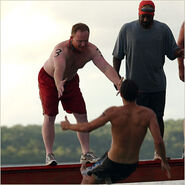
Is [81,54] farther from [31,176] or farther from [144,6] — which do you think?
[31,176]

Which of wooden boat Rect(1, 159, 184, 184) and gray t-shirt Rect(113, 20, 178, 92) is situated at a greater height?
gray t-shirt Rect(113, 20, 178, 92)

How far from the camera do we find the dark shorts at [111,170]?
22.7 feet

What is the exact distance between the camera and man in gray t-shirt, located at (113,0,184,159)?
8.41 meters

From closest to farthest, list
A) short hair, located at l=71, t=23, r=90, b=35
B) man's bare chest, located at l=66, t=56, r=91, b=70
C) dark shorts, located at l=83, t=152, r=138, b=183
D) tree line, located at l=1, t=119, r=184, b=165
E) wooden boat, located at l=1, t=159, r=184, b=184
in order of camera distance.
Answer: dark shorts, located at l=83, t=152, r=138, b=183 < short hair, located at l=71, t=23, r=90, b=35 < wooden boat, located at l=1, t=159, r=184, b=184 < man's bare chest, located at l=66, t=56, r=91, b=70 < tree line, located at l=1, t=119, r=184, b=165

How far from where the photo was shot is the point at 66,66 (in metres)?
8.35

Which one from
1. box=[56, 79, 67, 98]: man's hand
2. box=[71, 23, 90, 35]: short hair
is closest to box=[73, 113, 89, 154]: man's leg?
box=[56, 79, 67, 98]: man's hand

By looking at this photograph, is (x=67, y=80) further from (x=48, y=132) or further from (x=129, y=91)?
(x=129, y=91)

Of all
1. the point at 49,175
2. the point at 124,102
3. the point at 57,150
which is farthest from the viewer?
the point at 57,150

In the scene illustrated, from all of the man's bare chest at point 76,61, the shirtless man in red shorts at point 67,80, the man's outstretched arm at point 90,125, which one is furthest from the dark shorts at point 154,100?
the man's outstretched arm at point 90,125

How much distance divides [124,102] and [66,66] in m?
1.77

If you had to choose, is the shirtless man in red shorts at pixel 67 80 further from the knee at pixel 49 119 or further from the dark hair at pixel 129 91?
the dark hair at pixel 129 91

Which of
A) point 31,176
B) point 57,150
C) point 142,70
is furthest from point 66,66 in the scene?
point 57,150

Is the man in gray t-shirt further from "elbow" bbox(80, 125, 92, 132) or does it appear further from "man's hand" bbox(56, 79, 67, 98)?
"elbow" bbox(80, 125, 92, 132)

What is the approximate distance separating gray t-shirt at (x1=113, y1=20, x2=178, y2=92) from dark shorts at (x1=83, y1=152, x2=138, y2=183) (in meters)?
1.84
